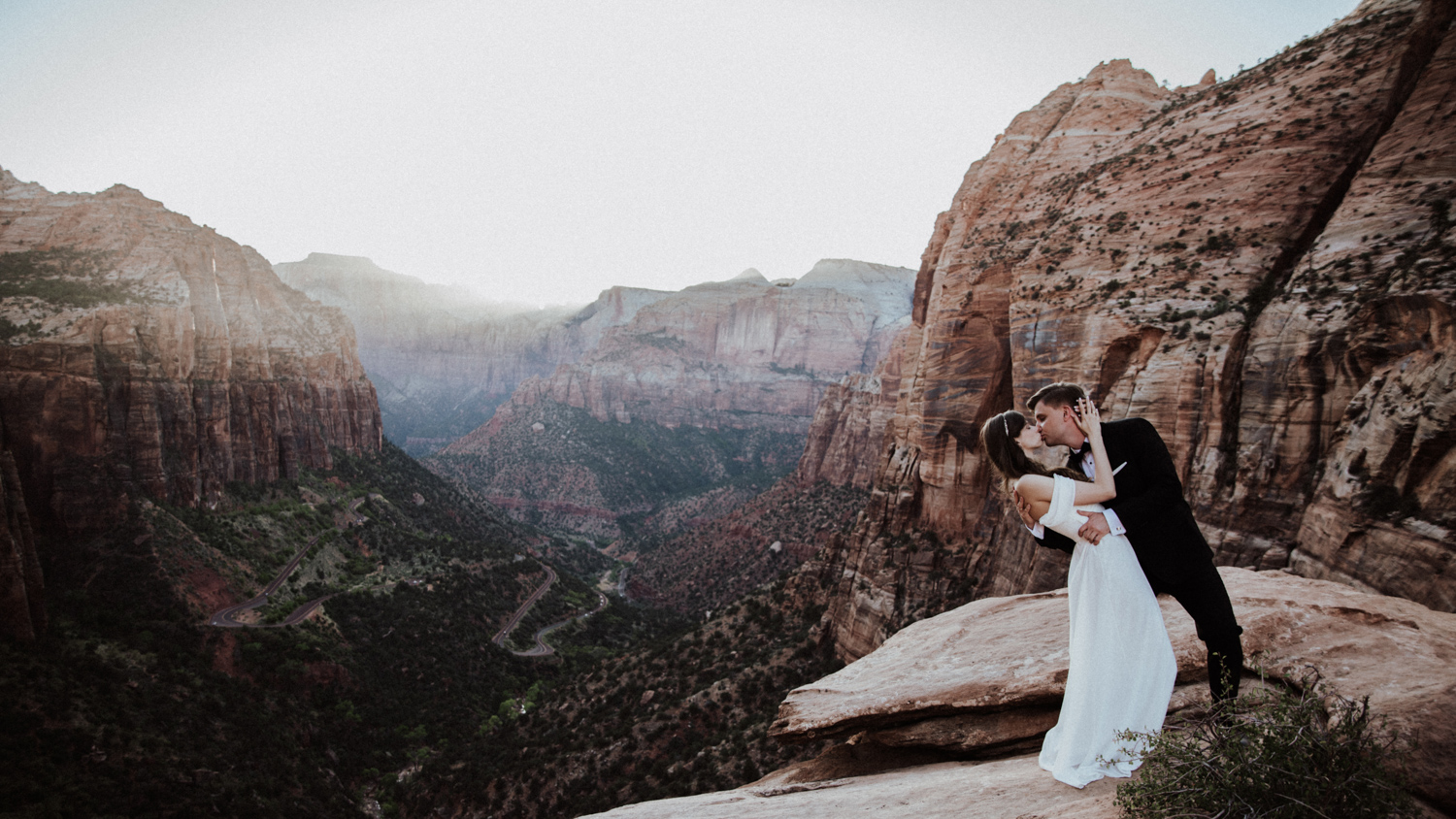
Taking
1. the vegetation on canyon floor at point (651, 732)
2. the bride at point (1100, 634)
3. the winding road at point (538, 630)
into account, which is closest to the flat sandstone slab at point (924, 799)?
the bride at point (1100, 634)

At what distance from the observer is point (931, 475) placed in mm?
28703

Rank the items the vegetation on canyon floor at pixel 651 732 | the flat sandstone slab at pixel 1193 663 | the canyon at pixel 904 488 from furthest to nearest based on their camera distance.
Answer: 1. the vegetation on canyon floor at pixel 651 732
2. the canyon at pixel 904 488
3. the flat sandstone slab at pixel 1193 663

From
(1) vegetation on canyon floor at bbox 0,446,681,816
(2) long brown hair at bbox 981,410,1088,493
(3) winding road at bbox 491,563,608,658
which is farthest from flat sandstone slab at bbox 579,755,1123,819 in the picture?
(3) winding road at bbox 491,563,608,658

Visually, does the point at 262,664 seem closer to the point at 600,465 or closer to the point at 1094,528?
the point at 1094,528

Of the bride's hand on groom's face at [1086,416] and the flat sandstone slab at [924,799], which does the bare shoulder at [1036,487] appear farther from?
the flat sandstone slab at [924,799]

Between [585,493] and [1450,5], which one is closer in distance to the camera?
[1450,5]

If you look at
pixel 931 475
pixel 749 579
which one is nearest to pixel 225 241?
pixel 749 579

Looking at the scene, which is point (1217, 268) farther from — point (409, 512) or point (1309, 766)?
point (409, 512)

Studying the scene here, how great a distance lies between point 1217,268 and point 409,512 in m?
66.6

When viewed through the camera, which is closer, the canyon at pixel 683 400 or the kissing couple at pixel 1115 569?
the kissing couple at pixel 1115 569

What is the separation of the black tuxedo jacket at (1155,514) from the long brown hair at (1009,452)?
411 mm

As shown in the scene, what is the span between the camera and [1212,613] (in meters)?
5.28

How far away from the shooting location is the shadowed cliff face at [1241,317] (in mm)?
11844

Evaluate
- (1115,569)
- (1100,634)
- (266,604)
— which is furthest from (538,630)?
(1115,569)
